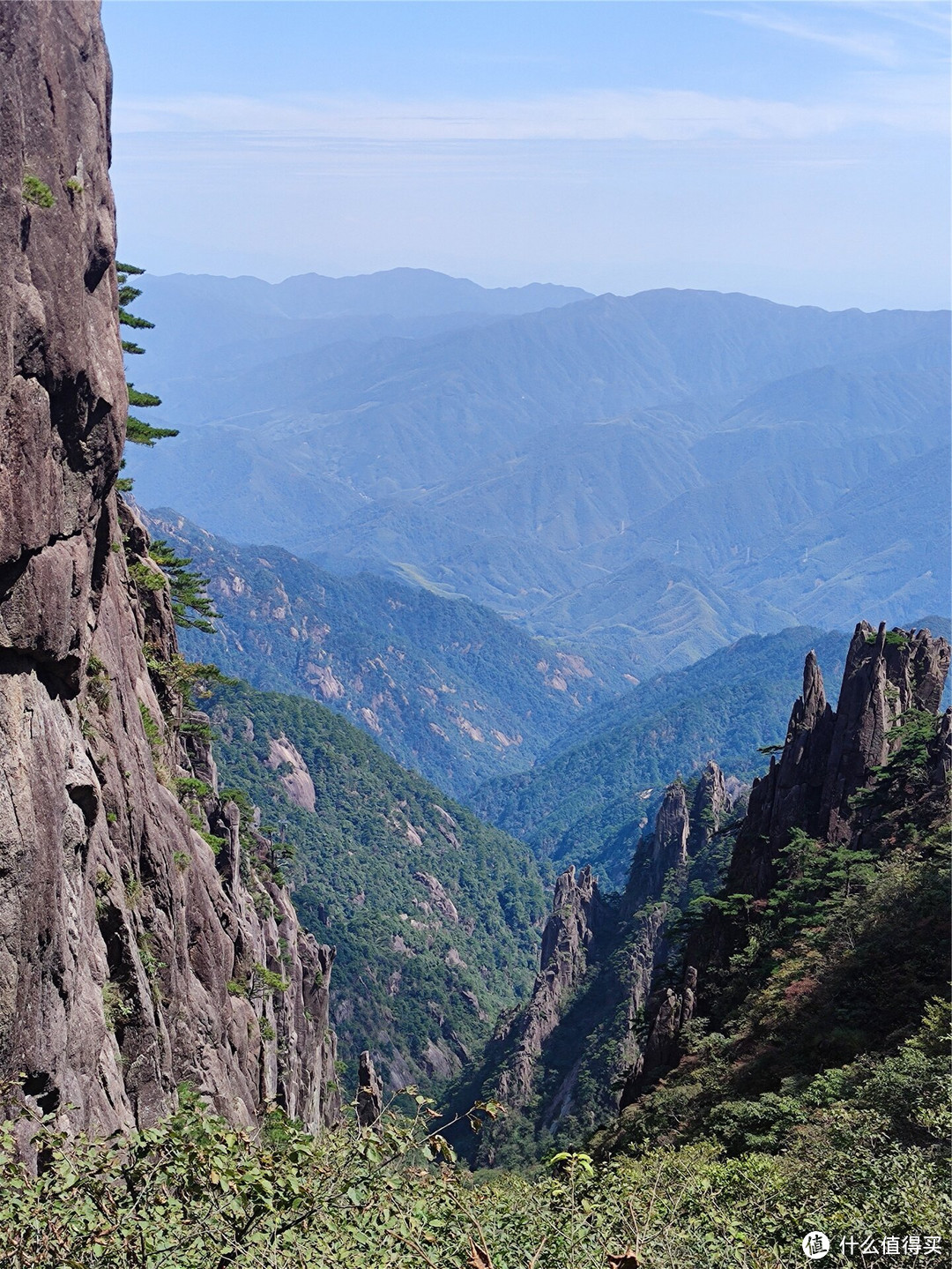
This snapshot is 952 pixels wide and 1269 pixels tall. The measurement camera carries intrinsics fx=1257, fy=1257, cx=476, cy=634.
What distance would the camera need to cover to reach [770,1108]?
3272 cm

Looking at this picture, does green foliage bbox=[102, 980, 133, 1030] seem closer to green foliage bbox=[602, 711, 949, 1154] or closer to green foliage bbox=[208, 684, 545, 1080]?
green foliage bbox=[602, 711, 949, 1154]

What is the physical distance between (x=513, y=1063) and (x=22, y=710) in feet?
285

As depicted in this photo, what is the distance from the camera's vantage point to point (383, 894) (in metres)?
159

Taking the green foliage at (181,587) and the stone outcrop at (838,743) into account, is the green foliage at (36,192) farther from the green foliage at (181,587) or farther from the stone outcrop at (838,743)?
the stone outcrop at (838,743)

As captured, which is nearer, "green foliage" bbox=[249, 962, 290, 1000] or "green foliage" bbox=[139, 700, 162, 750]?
"green foliage" bbox=[139, 700, 162, 750]

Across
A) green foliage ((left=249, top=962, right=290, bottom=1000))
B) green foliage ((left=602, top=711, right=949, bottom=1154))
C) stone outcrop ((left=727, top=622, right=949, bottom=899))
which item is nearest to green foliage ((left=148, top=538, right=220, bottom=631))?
green foliage ((left=249, top=962, right=290, bottom=1000))

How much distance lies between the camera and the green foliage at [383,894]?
127500 millimetres

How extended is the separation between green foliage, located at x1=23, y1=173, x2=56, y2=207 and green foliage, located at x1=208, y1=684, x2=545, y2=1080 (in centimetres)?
9600

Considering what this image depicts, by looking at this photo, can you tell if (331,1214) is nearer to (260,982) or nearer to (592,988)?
(260,982)

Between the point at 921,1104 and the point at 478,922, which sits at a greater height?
the point at 921,1104

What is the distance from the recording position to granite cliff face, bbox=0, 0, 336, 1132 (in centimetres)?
1939

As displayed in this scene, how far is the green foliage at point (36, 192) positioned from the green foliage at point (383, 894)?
9600cm

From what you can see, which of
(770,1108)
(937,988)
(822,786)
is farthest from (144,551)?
(822,786)

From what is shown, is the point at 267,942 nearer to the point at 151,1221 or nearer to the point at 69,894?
the point at 69,894
